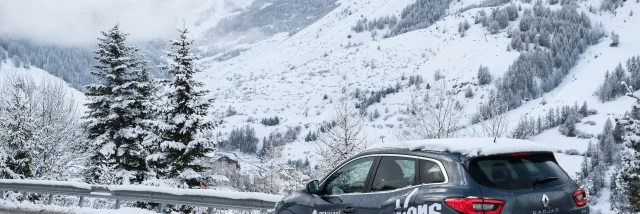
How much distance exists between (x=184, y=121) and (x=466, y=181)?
16064 mm

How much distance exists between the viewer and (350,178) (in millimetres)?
5832

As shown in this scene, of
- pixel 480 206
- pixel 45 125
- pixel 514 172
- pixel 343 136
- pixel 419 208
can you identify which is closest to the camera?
pixel 480 206

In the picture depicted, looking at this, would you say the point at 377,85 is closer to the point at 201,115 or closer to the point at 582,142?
the point at 582,142

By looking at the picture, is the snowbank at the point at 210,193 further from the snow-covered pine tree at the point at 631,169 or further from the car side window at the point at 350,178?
the snow-covered pine tree at the point at 631,169

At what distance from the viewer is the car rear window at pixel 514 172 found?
441 cm

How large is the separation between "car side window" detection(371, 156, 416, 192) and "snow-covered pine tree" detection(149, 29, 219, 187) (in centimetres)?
1441

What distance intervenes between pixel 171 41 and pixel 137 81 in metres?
4.94

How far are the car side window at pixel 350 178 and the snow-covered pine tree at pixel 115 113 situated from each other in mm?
17722

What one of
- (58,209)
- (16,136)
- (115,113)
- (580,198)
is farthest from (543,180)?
(16,136)

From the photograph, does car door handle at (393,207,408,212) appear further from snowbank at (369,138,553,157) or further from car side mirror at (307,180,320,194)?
car side mirror at (307,180,320,194)

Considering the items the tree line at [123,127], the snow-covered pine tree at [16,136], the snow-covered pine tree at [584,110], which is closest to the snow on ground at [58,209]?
the tree line at [123,127]

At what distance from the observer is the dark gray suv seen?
4.30 m

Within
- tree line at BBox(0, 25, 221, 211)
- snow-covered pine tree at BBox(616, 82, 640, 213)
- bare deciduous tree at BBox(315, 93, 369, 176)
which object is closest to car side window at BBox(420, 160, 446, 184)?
tree line at BBox(0, 25, 221, 211)

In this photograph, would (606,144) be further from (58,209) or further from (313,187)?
(313,187)
